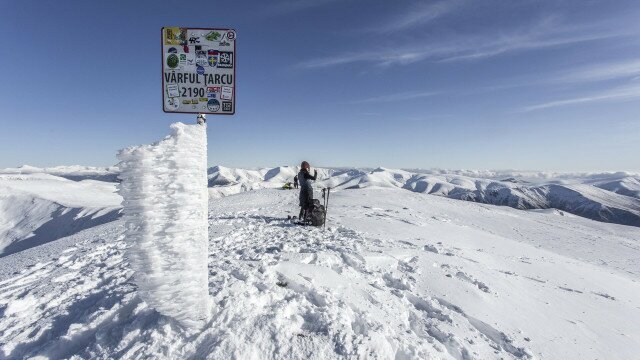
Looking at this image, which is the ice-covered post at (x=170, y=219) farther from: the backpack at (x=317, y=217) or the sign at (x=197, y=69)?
the backpack at (x=317, y=217)

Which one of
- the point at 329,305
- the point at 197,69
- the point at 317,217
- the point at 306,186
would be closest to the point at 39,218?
the point at 306,186

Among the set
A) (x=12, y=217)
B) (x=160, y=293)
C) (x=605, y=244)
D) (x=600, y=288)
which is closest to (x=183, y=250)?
(x=160, y=293)

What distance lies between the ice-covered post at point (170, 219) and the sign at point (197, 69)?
1.64ft

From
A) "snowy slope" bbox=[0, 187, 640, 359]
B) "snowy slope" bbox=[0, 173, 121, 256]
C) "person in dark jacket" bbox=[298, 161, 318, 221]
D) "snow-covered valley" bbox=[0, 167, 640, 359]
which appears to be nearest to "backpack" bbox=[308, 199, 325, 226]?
"person in dark jacket" bbox=[298, 161, 318, 221]

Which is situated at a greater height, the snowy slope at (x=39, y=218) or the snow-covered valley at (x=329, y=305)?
the snow-covered valley at (x=329, y=305)

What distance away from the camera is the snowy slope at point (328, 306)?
3.79m

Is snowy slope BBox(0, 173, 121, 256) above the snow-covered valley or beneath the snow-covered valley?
beneath

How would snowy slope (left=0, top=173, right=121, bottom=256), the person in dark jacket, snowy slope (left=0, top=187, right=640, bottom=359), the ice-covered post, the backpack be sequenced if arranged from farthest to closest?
snowy slope (left=0, top=173, right=121, bottom=256) < the person in dark jacket < the backpack < snowy slope (left=0, top=187, right=640, bottom=359) < the ice-covered post

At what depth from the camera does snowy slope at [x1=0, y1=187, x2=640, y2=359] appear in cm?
379

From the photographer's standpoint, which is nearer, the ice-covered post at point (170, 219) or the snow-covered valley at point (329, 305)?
the ice-covered post at point (170, 219)

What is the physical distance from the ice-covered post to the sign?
50 centimetres

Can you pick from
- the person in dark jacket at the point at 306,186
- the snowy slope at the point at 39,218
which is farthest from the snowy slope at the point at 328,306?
the snowy slope at the point at 39,218

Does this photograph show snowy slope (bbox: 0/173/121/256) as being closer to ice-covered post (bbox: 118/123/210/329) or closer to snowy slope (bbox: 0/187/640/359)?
snowy slope (bbox: 0/187/640/359)

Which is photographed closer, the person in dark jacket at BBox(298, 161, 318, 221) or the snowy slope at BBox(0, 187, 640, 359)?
the snowy slope at BBox(0, 187, 640, 359)
